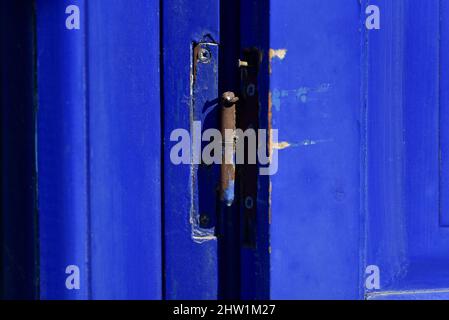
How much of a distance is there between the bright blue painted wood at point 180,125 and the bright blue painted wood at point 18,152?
0.24 m

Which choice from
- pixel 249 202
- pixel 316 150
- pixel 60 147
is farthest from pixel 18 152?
pixel 316 150

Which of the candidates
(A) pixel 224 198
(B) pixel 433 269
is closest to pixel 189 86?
(A) pixel 224 198

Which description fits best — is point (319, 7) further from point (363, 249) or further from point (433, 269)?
point (433, 269)

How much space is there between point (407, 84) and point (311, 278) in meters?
0.42

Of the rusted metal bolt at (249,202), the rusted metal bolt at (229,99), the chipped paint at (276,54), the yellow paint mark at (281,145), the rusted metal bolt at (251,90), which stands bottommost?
the rusted metal bolt at (249,202)

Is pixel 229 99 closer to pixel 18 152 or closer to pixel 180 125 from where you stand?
pixel 180 125

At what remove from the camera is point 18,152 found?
1177mm

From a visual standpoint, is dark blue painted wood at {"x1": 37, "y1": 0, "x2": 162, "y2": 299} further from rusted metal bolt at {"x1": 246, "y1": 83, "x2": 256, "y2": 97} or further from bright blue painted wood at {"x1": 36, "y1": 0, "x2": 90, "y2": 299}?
rusted metal bolt at {"x1": 246, "y1": 83, "x2": 256, "y2": 97}

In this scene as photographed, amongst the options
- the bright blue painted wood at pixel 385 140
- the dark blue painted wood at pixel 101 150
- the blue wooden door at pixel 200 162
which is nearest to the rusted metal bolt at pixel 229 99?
the blue wooden door at pixel 200 162

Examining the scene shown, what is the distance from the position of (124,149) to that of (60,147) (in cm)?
11

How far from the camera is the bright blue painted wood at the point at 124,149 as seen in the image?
1.15m

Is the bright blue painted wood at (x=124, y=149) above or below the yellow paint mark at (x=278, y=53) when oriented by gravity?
below

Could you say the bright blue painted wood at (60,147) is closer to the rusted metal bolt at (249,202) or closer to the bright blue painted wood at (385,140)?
the rusted metal bolt at (249,202)

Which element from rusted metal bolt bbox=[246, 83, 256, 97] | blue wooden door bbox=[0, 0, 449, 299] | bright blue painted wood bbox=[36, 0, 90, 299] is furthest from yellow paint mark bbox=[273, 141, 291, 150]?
bright blue painted wood bbox=[36, 0, 90, 299]
